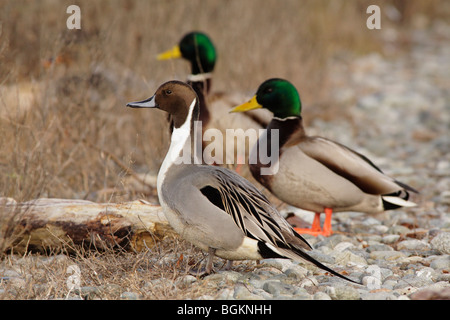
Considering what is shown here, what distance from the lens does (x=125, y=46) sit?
9.27 m

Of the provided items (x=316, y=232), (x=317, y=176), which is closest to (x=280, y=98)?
(x=317, y=176)

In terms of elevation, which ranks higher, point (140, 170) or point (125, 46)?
point (125, 46)

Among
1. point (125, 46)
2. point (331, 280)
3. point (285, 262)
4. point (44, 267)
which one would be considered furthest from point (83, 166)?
point (125, 46)

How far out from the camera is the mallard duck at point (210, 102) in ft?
20.1

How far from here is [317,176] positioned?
4969 millimetres

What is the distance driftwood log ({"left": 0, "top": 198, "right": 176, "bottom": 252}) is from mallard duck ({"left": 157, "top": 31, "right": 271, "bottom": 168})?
1.43 m

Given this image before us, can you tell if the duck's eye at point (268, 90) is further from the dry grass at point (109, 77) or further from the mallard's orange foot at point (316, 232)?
the mallard's orange foot at point (316, 232)

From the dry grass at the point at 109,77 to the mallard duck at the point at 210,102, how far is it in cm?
29

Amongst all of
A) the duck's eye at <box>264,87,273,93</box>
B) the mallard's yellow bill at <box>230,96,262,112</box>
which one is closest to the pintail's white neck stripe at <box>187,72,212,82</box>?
the mallard's yellow bill at <box>230,96,262,112</box>

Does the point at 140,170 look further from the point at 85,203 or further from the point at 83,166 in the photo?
the point at 85,203

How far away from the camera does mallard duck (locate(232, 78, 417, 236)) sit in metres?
4.96

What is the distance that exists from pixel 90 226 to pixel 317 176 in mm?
1773

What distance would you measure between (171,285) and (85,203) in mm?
1283

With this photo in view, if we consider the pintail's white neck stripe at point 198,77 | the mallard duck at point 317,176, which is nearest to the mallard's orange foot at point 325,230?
the mallard duck at point 317,176
